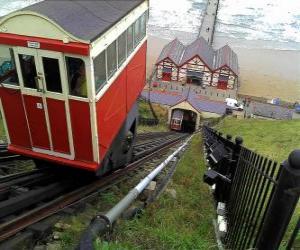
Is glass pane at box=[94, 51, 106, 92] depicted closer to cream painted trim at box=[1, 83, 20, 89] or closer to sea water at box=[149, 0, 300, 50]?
cream painted trim at box=[1, 83, 20, 89]

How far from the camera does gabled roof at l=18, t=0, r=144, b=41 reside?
5930mm

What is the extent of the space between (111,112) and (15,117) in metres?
1.80

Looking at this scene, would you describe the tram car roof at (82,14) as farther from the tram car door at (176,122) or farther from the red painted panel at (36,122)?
the tram car door at (176,122)

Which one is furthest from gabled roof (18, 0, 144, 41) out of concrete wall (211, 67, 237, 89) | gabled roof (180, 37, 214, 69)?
gabled roof (180, 37, 214, 69)

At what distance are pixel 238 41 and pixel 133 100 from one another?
40.7 metres

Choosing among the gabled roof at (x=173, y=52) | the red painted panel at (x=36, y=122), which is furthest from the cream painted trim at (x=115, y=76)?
the gabled roof at (x=173, y=52)

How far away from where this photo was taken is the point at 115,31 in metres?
7.07

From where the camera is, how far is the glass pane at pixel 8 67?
6129mm

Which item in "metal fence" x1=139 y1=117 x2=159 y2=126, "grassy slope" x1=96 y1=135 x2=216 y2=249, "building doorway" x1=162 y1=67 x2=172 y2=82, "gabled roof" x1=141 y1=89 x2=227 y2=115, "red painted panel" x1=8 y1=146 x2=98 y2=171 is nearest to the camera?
"grassy slope" x1=96 y1=135 x2=216 y2=249

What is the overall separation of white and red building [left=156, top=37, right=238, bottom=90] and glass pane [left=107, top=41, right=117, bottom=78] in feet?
96.3

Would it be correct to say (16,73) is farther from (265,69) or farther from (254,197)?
(265,69)

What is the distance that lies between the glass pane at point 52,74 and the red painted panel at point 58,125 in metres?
0.22

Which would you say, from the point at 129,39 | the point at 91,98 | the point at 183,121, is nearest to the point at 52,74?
the point at 91,98

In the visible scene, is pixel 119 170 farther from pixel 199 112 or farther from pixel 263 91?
pixel 263 91
